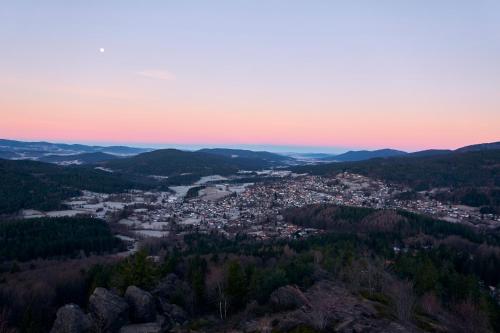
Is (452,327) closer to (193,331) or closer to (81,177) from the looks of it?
(193,331)

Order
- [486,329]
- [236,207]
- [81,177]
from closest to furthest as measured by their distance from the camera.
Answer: [486,329]
[236,207]
[81,177]

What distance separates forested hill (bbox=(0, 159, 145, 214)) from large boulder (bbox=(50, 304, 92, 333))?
200 ft

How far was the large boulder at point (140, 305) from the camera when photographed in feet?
91.0

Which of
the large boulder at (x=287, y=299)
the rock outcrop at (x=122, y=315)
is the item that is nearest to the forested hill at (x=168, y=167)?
the large boulder at (x=287, y=299)

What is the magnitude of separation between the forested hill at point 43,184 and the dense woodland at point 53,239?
19.6 metres

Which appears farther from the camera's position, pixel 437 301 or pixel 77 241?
pixel 77 241

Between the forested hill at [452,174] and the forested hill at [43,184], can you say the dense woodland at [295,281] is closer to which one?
the forested hill at [43,184]

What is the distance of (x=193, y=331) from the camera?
26.1 metres

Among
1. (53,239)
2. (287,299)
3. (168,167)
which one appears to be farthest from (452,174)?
(168,167)

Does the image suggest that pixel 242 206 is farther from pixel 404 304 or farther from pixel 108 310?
pixel 404 304

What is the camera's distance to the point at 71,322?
2417 centimetres

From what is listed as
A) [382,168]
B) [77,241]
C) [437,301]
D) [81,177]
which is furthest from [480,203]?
[81,177]

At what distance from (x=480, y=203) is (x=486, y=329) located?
77.0 metres

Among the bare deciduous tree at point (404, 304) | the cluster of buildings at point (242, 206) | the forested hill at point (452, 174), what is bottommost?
the cluster of buildings at point (242, 206)
